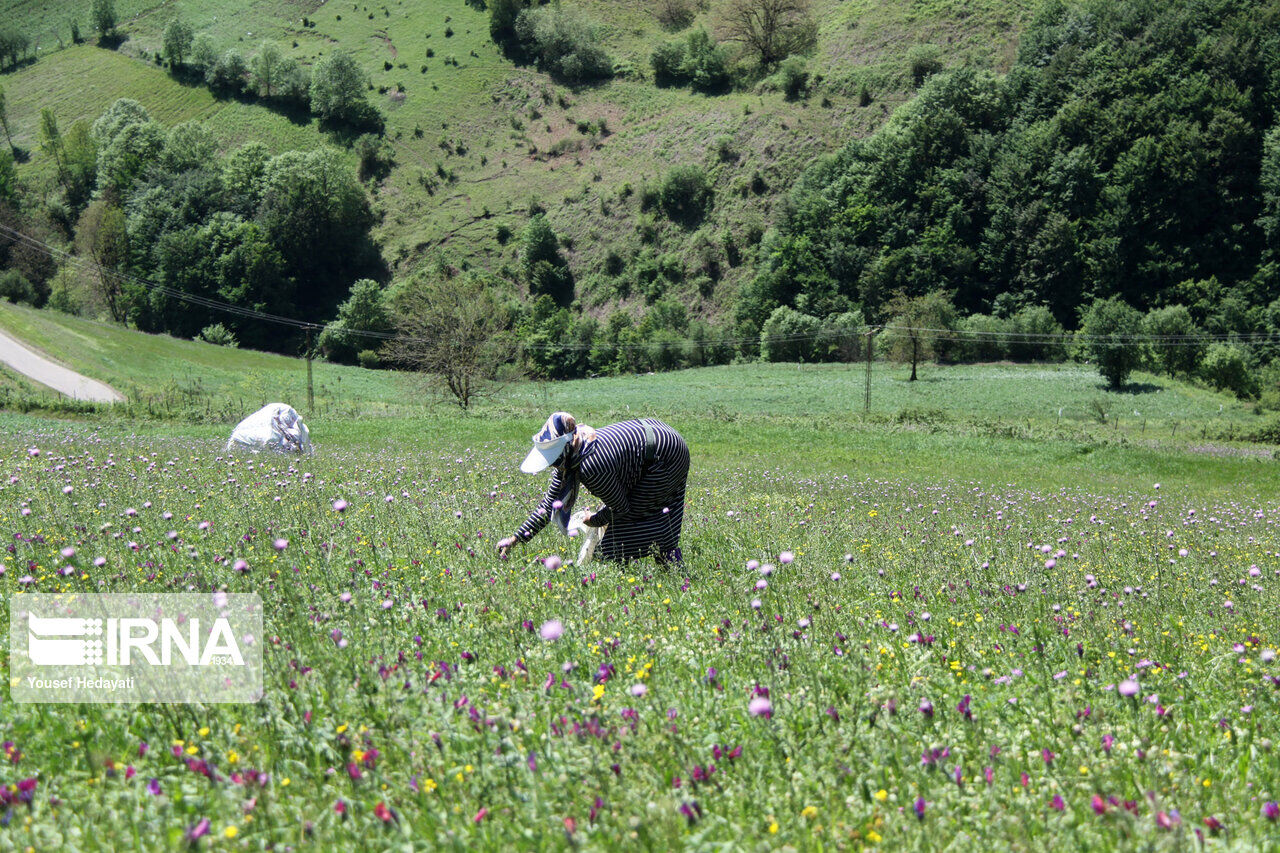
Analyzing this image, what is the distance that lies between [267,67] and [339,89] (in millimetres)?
14907

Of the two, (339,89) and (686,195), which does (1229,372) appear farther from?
(339,89)

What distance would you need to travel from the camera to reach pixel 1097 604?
19.9ft

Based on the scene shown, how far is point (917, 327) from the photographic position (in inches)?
2569

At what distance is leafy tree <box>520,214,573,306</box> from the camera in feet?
337

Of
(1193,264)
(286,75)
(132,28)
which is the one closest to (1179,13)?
(1193,264)

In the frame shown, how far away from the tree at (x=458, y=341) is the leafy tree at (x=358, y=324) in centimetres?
4589

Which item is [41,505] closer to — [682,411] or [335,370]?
[682,411]

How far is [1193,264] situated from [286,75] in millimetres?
120761

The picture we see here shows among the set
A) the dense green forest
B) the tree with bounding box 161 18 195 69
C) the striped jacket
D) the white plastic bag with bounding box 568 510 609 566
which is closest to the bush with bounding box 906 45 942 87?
the dense green forest

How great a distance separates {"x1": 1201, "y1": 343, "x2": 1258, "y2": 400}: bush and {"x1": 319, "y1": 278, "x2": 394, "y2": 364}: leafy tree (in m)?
72.8

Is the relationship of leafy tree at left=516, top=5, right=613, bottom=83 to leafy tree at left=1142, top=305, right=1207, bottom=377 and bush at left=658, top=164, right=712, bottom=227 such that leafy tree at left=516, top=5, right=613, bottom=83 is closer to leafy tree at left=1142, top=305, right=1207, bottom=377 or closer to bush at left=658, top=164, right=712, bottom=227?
bush at left=658, top=164, right=712, bottom=227

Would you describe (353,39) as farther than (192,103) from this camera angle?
Yes

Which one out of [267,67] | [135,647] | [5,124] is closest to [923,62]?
[267,67]

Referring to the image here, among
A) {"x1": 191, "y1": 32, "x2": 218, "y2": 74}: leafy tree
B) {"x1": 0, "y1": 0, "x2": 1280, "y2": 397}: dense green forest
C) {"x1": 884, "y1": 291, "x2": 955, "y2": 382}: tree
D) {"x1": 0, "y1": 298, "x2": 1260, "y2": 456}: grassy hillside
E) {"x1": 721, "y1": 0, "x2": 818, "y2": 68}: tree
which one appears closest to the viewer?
{"x1": 0, "y1": 298, "x2": 1260, "y2": 456}: grassy hillside
